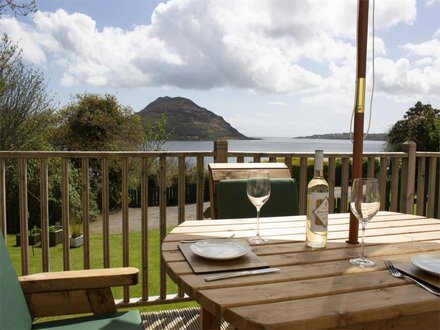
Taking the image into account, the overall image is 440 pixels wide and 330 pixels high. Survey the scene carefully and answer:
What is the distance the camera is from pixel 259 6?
13.4ft

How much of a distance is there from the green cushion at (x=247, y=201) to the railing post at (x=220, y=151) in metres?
0.69

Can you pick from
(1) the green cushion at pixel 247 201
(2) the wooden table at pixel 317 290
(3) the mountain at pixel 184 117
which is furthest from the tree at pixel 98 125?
(2) the wooden table at pixel 317 290

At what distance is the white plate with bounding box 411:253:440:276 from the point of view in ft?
3.14

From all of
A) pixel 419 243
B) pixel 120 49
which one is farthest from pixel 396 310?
pixel 120 49

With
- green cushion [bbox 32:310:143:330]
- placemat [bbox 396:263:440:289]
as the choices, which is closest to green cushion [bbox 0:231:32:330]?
green cushion [bbox 32:310:143:330]

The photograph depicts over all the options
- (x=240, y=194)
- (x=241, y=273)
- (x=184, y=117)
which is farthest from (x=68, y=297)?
(x=184, y=117)

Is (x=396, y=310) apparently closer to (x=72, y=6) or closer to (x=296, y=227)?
(x=296, y=227)

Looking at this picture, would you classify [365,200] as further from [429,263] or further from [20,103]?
[20,103]

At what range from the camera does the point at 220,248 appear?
115cm

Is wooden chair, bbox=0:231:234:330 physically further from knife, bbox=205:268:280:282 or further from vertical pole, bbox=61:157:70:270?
vertical pole, bbox=61:157:70:270

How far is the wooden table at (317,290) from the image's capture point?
0.76 meters

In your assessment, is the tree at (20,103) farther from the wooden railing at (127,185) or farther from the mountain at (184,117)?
the wooden railing at (127,185)

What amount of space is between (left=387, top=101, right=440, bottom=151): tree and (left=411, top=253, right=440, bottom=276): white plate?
7169mm

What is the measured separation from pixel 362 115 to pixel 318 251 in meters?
0.48
